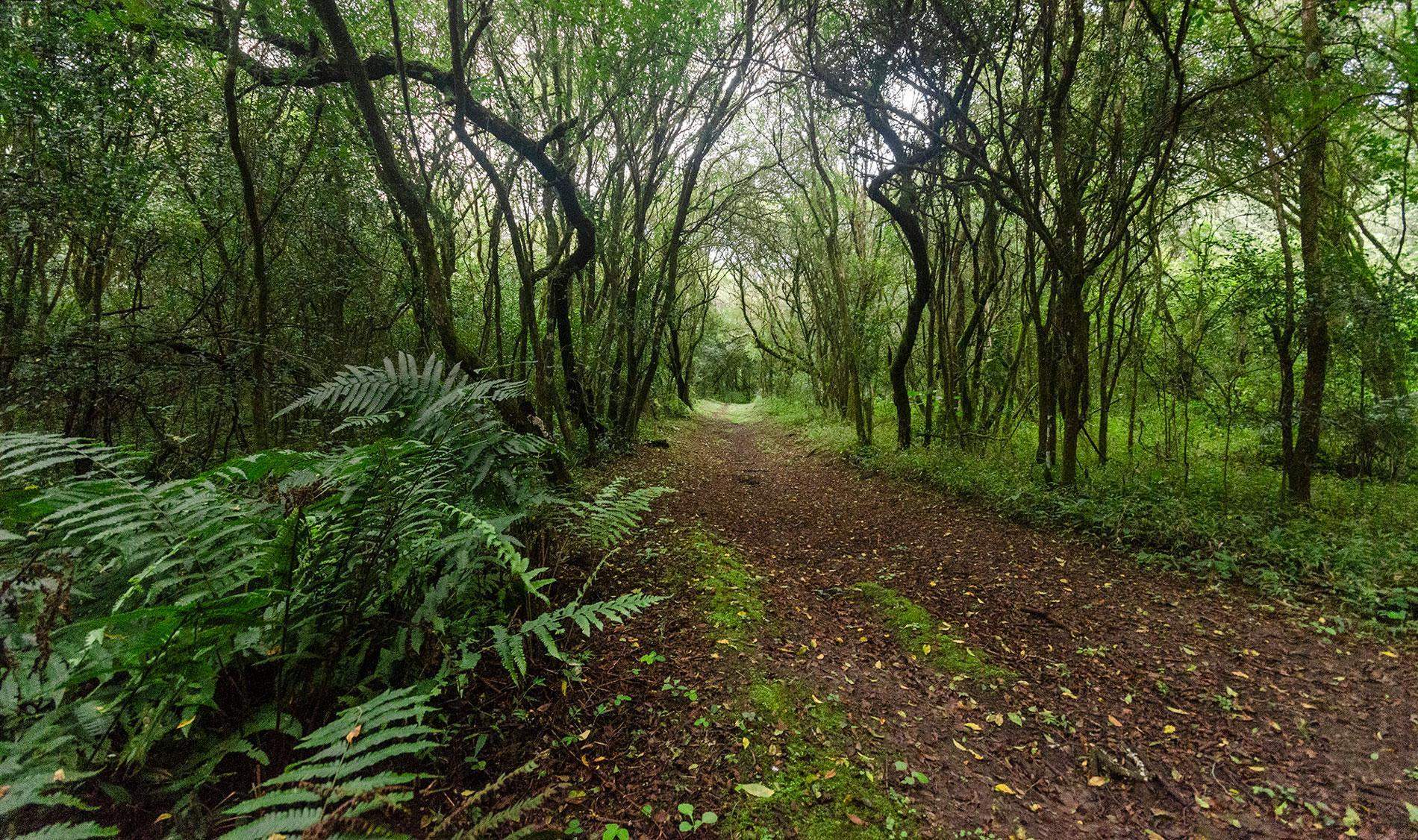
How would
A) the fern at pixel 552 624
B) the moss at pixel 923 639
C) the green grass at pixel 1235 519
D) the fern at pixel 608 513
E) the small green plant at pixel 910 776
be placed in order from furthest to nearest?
the green grass at pixel 1235 519 < the fern at pixel 608 513 < the moss at pixel 923 639 < the small green plant at pixel 910 776 < the fern at pixel 552 624

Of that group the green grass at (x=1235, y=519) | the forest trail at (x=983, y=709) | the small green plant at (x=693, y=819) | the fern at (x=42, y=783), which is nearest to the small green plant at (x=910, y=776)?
the forest trail at (x=983, y=709)

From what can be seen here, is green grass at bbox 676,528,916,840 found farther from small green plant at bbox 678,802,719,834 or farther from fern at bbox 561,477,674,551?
fern at bbox 561,477,674,551

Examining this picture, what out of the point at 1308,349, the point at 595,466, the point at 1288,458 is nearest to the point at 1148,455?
the point at 1288,458

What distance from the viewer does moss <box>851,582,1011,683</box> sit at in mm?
3223

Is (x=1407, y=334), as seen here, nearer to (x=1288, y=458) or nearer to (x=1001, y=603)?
(x=1288, y=458)

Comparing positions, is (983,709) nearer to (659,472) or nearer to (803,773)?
(803,773)

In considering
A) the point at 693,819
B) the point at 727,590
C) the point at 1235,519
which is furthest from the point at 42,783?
the point at 1235,519

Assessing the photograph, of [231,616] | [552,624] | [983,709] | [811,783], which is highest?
[231,616]

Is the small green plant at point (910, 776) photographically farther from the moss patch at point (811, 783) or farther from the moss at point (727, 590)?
the moss at point (727, 590)

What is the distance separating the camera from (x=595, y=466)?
921cm

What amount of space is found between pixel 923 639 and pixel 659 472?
600 cm

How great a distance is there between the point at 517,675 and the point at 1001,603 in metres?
3.69

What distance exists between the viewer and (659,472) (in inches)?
356

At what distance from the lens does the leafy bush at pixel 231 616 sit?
59.1 inches
